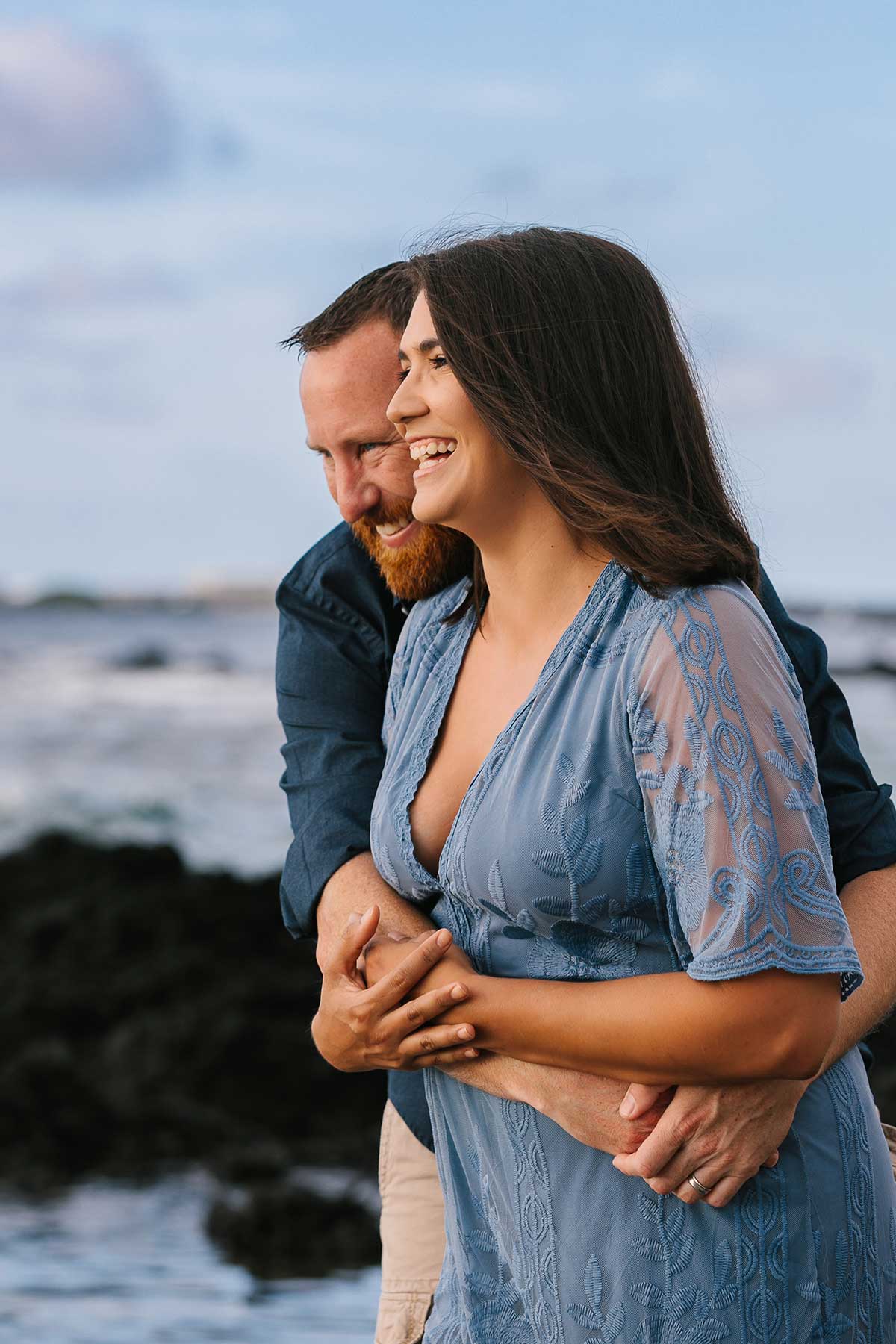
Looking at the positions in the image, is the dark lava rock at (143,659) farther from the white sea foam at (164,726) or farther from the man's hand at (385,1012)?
the man's hand at (385,1012)

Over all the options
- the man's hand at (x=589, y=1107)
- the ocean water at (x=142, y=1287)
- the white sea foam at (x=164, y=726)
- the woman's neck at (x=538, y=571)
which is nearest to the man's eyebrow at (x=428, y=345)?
the woman's neck at (x=538, y=571)

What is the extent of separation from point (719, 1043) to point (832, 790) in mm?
692

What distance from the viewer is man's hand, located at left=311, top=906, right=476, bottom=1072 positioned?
69.6 inches

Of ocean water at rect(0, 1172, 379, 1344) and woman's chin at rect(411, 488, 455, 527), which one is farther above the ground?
woman's chin at rect(411, 488, 455, 527)

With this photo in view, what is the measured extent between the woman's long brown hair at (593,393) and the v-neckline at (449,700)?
71 mm

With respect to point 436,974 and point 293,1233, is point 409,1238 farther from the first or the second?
point 293,1233

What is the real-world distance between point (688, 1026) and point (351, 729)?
1056 mm

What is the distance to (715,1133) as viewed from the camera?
5.36 feet

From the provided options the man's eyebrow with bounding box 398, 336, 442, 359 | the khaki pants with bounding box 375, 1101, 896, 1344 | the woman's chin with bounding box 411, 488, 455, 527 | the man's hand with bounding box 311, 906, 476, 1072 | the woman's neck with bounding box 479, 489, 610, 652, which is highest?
the man's eyebrow with bounding box 398, 336, 442, 359

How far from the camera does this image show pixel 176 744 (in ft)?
53.5

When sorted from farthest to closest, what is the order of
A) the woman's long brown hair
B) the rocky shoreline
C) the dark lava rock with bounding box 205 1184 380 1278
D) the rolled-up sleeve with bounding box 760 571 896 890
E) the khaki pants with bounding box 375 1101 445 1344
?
the rocky shoreline
the dark lava rock with bounding box 205 1184 380 1278
the khaki pants with bounding box 375 1101 445 1344
the rolled-up sleeve with bounding box 760 571 896 890
the woman's long brown hair

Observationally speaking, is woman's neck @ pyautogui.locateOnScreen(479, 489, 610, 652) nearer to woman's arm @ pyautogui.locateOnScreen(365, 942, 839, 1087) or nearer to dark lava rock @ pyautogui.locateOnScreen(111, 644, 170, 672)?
woman's arm @ pyautogui.locateOnScreen(365, 942, 839, 1087)

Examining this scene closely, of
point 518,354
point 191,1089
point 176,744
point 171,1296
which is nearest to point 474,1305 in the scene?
point 518,354

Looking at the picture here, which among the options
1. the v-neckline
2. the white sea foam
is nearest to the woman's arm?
the v-neckline
